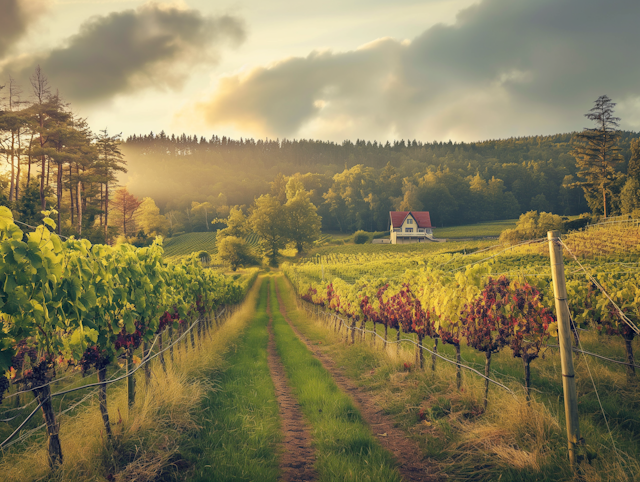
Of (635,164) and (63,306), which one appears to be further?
(635,164)

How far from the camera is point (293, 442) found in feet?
19.3

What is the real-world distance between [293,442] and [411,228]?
8615 cm

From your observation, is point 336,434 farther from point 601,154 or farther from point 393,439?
point 601,154

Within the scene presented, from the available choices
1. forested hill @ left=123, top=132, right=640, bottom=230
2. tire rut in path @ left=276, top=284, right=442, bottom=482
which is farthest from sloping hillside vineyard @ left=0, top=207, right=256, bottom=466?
forested hill @ left=123, top=132, right=640, bottom=230

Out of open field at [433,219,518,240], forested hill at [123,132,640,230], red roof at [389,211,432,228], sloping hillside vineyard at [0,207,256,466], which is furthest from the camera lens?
forested hill at [123,132,640,230]

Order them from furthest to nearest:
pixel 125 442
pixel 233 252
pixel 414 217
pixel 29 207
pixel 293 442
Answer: pixel 414 217 < pixel 233 252 < pixel 29 207 < pixel 293 442 < pixel 125 442

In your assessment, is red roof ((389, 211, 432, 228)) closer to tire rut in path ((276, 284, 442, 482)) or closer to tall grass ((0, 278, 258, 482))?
tire rut in path ((276, 284, 442, 482))

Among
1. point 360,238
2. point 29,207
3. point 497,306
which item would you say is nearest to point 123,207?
point 29,207

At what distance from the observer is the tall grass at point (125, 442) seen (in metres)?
4.39

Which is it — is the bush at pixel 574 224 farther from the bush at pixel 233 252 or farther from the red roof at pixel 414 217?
the bush at pixel 233 252

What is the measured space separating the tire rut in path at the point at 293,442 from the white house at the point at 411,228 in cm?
8120

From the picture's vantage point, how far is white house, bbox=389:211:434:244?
8744 centimetres

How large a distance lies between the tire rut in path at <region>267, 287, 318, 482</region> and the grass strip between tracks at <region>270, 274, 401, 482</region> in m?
0.13

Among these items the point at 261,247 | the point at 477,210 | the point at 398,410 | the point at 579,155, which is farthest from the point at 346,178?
the point at 398,410
